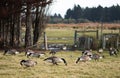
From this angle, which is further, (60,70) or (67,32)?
(67,32)

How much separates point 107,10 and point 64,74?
121 meters

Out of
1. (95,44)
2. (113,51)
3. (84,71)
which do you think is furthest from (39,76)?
(95,44)

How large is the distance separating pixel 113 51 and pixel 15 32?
36.0 feet

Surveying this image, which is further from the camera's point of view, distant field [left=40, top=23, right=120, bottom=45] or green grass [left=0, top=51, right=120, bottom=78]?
distant field [left=40, top=23, right=120, bottom=45]

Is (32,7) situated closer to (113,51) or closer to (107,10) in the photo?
(113,51)

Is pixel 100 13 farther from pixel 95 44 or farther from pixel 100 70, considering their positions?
pixel 100 70

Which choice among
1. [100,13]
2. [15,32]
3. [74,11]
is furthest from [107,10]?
[15,32]

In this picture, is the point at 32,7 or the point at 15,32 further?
the point at 15,32

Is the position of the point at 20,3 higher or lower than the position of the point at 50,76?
higher

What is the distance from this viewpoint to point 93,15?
142m

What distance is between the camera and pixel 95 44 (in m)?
30.3

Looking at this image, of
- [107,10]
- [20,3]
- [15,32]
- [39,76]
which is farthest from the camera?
[107,10]

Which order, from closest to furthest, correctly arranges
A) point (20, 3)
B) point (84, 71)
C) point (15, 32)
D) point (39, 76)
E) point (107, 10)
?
point (39, 76)
point (84, 71)
point (20, 3)
point (15, 32)
point (107, 10)

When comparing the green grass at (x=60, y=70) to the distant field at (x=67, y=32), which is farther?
the distant field at (x=67, y=32)
